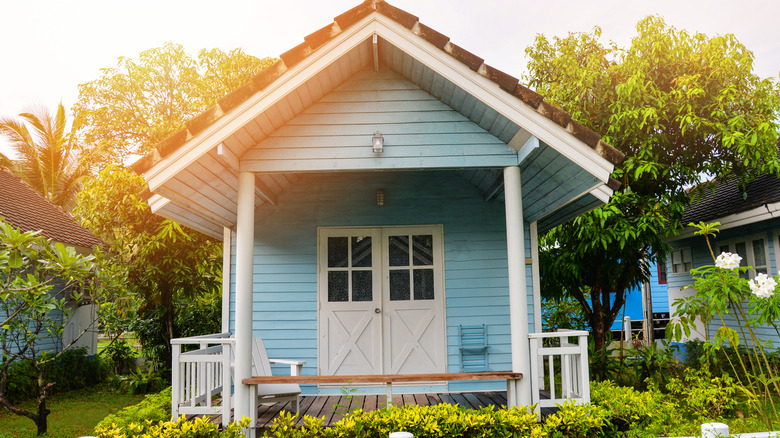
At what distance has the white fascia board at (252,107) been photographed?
442cm

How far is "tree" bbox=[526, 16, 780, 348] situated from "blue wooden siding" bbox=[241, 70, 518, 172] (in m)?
4.52

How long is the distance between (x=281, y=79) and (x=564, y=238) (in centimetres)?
684

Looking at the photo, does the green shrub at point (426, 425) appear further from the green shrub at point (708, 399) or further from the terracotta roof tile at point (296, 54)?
the green shrub at point (708, 399)

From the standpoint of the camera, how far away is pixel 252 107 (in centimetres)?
443

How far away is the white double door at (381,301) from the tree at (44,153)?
15.7 metres

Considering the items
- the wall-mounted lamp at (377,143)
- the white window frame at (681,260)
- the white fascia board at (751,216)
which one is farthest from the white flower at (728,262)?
the white window frame at (681,260)

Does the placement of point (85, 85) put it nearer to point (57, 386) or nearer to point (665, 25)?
point (57, 386)

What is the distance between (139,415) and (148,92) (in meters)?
9.98

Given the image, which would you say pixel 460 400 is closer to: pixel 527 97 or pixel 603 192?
pixel 603 192

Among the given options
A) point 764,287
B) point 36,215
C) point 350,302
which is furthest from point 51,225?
point 764,287

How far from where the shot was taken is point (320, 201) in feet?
22.4

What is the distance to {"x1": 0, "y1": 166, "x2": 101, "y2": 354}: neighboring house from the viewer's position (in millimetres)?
10641

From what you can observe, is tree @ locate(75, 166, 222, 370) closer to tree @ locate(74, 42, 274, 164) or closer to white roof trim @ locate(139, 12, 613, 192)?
tree @ locate(74, 42, 274, 164)

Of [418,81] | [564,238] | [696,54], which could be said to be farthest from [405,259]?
[696,54]
